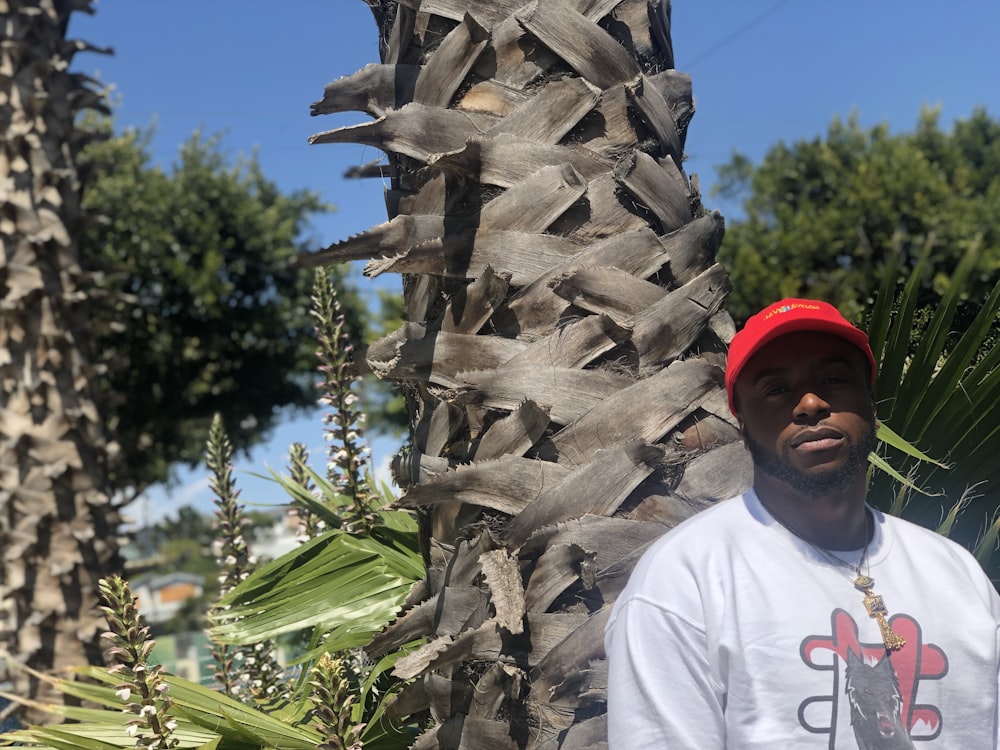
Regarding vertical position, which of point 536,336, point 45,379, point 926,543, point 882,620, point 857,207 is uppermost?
point 857,207

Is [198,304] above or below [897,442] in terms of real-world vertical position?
above

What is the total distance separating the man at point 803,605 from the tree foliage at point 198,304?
2118cm

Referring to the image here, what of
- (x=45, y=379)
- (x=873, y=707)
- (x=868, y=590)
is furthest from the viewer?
(x=45, y=379)

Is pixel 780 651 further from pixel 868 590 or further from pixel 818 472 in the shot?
pixel 818 472

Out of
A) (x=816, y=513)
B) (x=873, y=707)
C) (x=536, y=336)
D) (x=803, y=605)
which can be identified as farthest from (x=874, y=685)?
(x=536, y=336)

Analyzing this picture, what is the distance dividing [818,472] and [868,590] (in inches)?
8.5

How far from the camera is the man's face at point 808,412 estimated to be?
1.92m

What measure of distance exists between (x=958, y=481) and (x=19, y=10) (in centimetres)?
541

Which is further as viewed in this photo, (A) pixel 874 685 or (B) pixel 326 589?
(B) pixel 326 589

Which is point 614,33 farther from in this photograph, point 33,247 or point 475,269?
point 33,247

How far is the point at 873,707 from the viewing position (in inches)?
69.4

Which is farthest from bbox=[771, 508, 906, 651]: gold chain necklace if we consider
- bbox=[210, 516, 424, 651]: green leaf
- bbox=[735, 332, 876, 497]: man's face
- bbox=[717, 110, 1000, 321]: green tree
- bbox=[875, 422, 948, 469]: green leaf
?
bbox=[717, 110, 1000, 321]: green tree

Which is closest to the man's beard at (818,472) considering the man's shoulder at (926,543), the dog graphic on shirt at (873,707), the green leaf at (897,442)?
the man's shoulder at (926,543)

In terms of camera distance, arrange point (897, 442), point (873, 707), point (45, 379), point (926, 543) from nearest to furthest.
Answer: point (873, 707) < point (926, 543) < point (897, 442) < point (45, 379)
